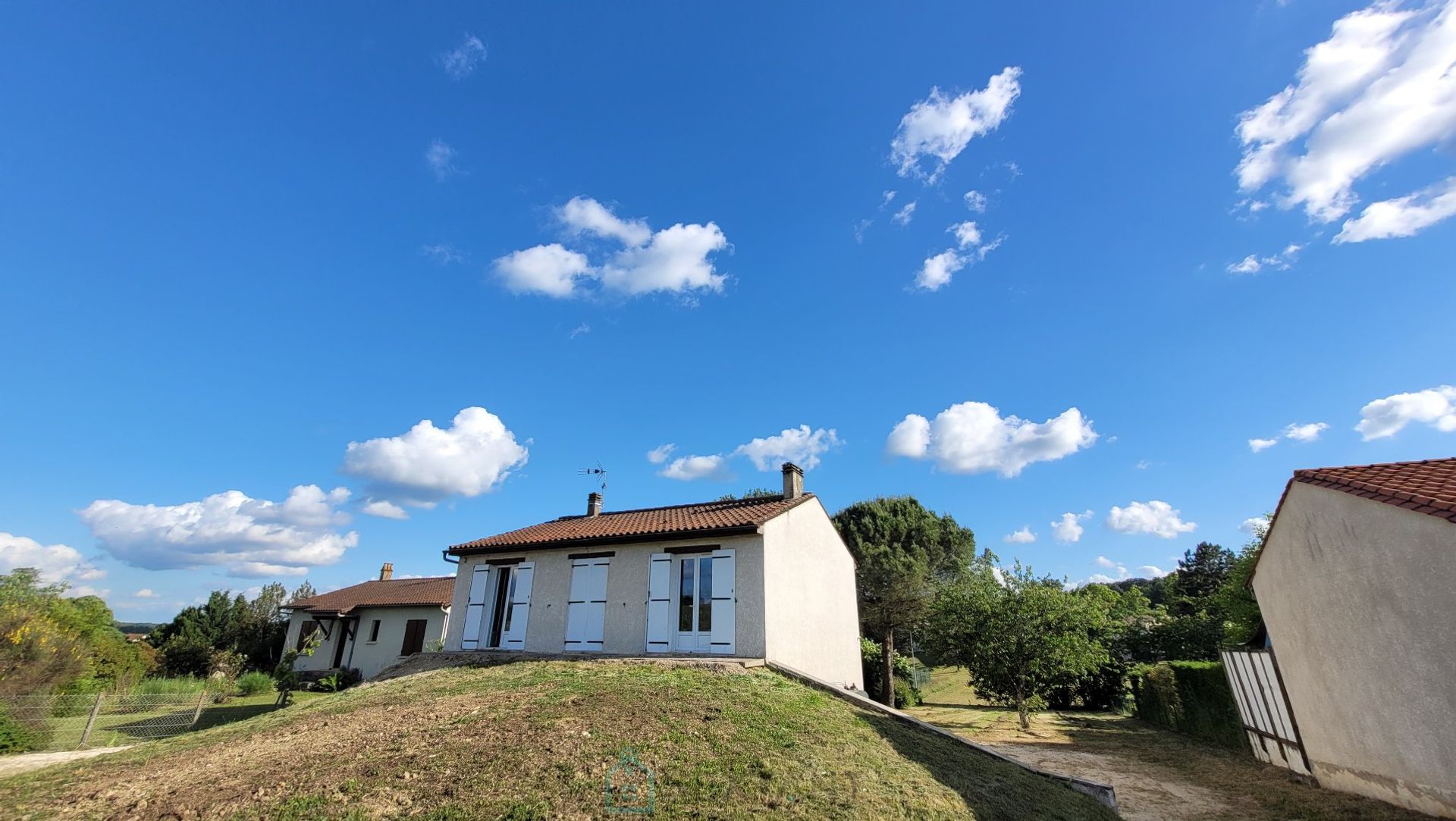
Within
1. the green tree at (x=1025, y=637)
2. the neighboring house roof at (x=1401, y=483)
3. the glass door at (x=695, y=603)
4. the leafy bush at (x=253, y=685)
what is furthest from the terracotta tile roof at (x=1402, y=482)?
the leafy bush at (x=253, y=685)

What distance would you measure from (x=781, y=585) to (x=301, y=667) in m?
25.4

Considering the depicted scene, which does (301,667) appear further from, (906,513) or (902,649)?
(902,649)

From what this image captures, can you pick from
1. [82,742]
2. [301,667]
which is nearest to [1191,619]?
[82,742]

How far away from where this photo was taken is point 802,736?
8.04 meters

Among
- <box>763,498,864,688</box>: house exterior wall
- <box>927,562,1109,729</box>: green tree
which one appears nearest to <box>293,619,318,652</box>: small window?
<box>763,498,864,688</box>: house exterior wall

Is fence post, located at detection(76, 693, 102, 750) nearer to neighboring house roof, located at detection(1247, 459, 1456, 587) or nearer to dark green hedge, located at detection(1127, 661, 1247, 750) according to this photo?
neighboring house roof, located at detection(1247, 459, 1456, 587)

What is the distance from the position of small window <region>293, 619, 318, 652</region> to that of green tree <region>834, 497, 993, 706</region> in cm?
2501

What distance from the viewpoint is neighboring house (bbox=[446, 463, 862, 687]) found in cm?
1330

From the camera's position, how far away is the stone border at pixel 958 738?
8727mm

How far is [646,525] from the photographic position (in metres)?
15.9

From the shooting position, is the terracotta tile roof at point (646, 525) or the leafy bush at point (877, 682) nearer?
the terracotta tile roof at point (646, 525)

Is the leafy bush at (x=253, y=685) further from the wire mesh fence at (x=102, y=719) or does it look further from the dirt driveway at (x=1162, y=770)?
the dirt driveway at (x=1162, y=770)

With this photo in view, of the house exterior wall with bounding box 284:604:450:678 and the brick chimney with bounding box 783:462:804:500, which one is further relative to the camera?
the house exterior wall with bounding box 284:604:450:678

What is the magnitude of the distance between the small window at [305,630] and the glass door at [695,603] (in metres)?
22.2
